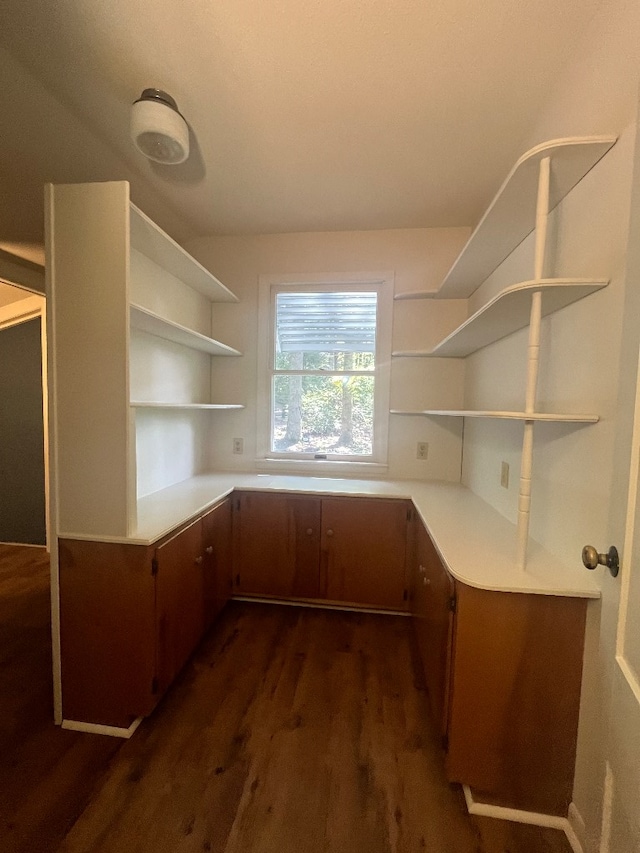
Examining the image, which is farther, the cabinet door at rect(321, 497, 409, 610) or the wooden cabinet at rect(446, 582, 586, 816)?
the cabinet door at rect(321, 497, 409, 610)

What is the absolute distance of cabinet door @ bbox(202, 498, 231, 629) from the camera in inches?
80.5

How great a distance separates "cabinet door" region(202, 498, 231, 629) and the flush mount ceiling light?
176cm

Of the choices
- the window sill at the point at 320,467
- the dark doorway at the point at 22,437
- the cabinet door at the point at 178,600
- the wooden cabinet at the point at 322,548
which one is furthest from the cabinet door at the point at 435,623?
the dark doorway at the point at 22,437

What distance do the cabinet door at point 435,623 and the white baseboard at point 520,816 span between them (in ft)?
0.75

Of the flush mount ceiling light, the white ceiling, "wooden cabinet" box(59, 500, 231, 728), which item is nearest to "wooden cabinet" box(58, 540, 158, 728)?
"wooden cabinet" box(59, 500, 231, 728)

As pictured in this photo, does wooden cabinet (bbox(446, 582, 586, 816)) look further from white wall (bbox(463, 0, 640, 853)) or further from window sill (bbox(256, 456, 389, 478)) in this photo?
window sill (bbox(256, 456, 389, 478))

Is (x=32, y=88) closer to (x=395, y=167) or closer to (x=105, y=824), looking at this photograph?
(x=395, y=167)

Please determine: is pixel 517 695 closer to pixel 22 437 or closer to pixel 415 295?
pixel 415 295

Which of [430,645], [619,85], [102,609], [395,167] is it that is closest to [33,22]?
[395,167]

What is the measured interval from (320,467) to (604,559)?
7.06 ft

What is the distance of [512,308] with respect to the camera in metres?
1.47

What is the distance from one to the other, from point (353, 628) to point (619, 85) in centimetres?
274

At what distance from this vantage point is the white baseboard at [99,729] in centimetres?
157

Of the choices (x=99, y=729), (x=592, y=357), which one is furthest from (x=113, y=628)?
(x=592, y=357)
